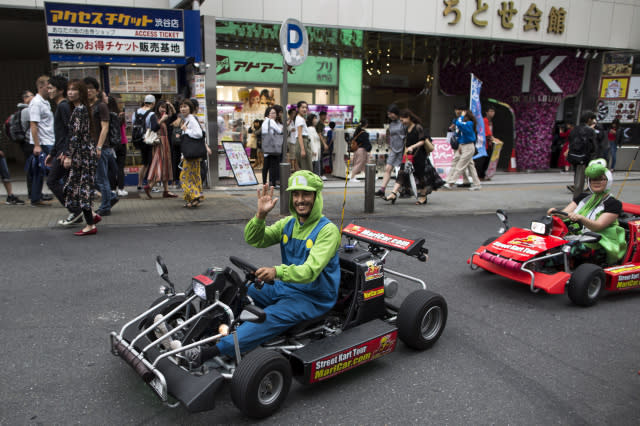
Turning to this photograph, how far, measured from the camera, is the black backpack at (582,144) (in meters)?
9.92

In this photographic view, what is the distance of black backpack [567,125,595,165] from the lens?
32.5 feet

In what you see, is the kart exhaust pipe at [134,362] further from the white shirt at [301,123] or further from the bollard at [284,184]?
the white shirt at [301,123]

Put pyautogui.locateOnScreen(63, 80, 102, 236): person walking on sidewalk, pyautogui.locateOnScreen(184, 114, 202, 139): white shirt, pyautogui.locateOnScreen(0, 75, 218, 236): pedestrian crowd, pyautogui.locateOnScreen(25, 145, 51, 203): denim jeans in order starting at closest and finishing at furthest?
pyautogui.locateOnScreen(63, 80, 102, 236): person walking on sidewalk < pyautogui.locateOnScreen(0, 75, 218, 236): pedestrian crowd < pyautogui.locateOnScreen(25, 145, 51, 203): denim jeans < pyautogui.locateOnScreen(184, 114, 202, 139): white shirt

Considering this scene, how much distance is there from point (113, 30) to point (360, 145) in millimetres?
6136

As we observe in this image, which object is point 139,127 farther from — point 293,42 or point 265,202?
point 265,202

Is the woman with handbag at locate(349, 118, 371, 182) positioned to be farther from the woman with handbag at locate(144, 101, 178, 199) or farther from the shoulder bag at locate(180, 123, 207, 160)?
the shoulder bag at locate(180, 123, 207, 160)

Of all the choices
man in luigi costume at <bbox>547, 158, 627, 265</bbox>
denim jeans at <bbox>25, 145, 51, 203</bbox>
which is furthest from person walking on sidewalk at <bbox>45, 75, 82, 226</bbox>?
man in luigi costume at <bbox>547, 158, 627, 265</bbox>

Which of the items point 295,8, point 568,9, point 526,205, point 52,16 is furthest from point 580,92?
point 52,16

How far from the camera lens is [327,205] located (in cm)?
910

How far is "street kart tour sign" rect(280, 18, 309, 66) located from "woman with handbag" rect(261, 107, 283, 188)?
2299 millimetres

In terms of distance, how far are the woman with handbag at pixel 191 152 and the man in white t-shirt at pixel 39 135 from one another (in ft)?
7.03

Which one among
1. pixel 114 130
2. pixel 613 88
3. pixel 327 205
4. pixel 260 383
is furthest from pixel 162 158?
pixel 613 88

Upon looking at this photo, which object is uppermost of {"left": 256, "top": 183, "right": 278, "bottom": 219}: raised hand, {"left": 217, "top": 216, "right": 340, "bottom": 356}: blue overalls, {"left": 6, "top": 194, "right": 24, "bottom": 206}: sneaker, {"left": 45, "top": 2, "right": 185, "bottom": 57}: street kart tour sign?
{"left": 45, "top": 2, "right": 185, "bottom": 57}: street kart tour sign

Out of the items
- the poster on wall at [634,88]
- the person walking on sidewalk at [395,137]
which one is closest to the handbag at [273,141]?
the person walking on sidewalk at [395,137]
